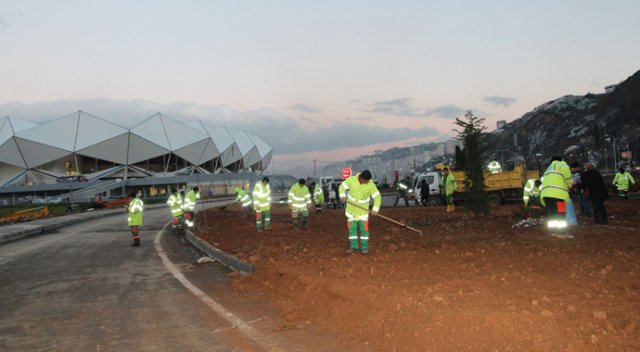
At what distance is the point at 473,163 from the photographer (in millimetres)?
15492

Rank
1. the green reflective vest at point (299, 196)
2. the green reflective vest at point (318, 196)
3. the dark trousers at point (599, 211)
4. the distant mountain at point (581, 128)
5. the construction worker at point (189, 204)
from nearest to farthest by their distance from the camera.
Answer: the dark trousers at point (599, 211) < the green reflective vest at point (299, 196) < the construction worker at point (189, 204) < the green reflective vest at point (318, 196) < the distant mountain at point (581, 128)

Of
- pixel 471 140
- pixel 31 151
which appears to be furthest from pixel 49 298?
pixel 31 151

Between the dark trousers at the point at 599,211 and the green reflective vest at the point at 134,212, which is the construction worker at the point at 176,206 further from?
the dark trousers at the point at 599,211

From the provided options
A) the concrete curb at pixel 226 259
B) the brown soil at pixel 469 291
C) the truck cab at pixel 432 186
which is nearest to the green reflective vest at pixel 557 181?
the brown soil at pixel 469 291

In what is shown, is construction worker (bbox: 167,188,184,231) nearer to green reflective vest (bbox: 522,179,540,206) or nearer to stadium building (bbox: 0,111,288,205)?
green reflective vest (bbox: 522,179,540,206)

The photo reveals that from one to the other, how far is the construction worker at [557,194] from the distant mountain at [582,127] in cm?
7826

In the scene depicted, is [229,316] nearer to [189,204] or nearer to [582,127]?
[189,204]

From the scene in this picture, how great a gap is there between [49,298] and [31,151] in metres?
82.0

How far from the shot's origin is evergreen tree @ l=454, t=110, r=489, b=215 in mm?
15258

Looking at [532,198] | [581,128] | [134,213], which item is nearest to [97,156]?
[134,213]

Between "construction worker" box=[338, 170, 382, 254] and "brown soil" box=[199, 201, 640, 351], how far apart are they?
0.32 m

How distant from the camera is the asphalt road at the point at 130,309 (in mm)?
4797

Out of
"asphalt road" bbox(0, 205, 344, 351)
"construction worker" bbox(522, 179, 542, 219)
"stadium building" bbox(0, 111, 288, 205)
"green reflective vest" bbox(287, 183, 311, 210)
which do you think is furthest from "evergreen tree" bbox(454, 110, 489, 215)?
"stadium building" bbox(0, 111, 288, 205)

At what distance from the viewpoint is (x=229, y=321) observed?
18.0 feet
